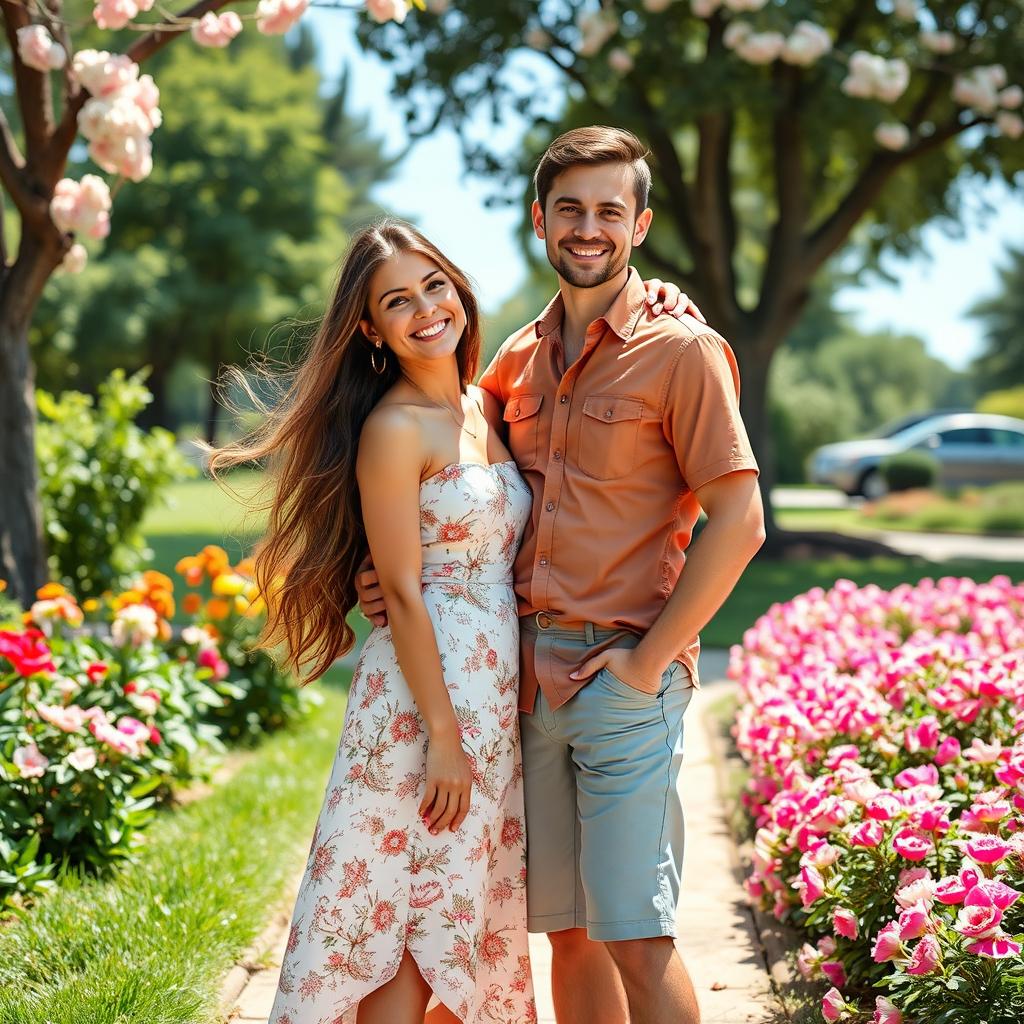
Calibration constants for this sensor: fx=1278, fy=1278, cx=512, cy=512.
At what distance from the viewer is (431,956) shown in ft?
9.31

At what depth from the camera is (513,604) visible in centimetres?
303

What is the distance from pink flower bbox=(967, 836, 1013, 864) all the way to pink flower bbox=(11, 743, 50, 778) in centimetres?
291

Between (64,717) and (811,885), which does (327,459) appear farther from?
(64,717)

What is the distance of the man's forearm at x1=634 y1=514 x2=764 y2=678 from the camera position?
277 centimetres

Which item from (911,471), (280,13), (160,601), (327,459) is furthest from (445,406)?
(911,471)

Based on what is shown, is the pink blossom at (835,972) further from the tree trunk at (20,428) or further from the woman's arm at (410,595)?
the tree trunk at (20,428)

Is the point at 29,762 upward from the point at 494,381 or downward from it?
downward

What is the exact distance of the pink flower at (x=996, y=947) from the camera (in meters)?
2.56

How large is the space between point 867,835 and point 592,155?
5.89 ft

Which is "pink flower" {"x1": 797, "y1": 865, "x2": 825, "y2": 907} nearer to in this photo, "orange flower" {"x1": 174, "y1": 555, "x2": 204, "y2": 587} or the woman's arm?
→ the woman's arm

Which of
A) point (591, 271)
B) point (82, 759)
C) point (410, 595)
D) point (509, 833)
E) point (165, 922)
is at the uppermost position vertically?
point (591, 271)

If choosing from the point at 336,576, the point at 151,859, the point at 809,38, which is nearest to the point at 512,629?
the point at 336,576

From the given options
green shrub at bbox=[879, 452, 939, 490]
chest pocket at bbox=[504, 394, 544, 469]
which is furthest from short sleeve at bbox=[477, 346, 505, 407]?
green shrub at bbox=[879, 452, 939, 490]

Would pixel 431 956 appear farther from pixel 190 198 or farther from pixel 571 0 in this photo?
pixel 190 198
